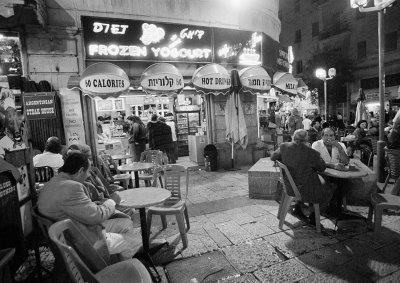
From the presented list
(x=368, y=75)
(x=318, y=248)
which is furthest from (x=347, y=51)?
(x=318, y=248)

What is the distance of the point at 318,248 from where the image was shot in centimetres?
391

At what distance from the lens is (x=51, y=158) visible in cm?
518

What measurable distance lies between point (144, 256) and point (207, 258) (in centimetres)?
91

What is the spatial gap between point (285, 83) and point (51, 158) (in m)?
8.13

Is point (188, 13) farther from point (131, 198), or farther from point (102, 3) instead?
point (131, 198)

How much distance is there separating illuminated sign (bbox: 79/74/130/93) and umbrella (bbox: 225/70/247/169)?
3922 mm

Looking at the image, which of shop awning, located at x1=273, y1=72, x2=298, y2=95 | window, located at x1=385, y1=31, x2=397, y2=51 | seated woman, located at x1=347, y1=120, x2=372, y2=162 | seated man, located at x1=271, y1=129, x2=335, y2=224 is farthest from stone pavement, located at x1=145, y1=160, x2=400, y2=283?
window, located at x1=385, y1=31, x2=397, y2=51

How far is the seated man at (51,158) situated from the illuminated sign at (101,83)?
6.16 ft

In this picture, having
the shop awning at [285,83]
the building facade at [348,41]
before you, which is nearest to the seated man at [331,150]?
the shop awning at [285,83]

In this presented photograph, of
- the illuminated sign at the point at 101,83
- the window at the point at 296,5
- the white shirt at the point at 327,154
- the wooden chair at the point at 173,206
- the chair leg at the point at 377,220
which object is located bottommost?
the chair leg at the point at 377,220

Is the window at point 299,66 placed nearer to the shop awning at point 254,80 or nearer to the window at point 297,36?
the window at point 297,36

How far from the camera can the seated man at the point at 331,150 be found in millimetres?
4980

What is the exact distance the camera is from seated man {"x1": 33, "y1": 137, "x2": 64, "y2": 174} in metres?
5.09

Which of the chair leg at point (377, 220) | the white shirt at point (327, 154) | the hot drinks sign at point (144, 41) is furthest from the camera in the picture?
the hot drinks sign at point (144, 41)
